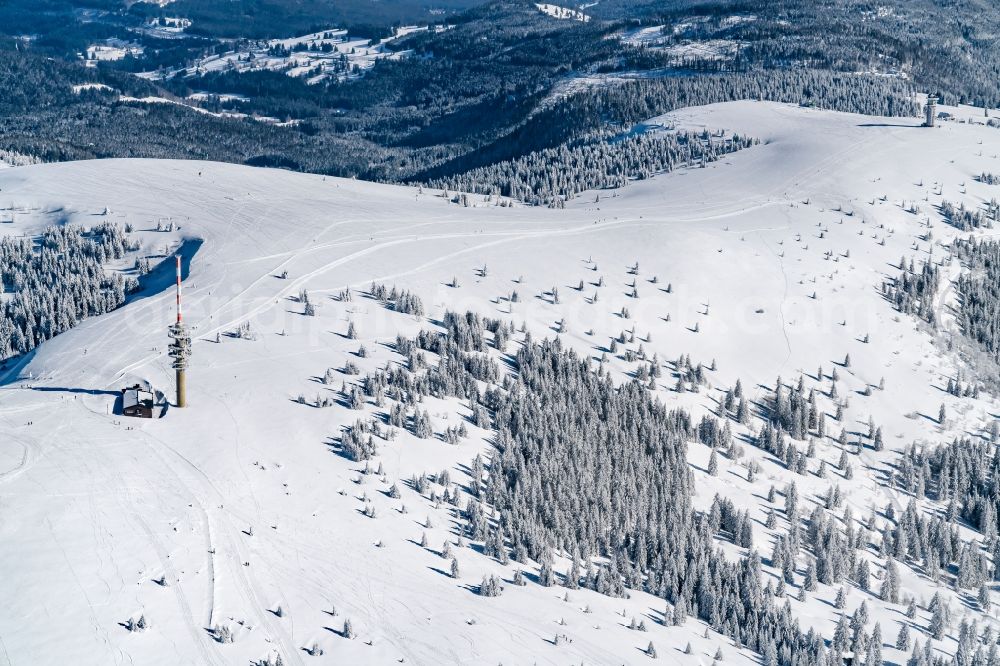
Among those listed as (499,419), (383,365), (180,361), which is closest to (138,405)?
(180,361)

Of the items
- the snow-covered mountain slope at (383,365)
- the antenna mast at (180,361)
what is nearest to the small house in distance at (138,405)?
the snow-covered mountain slope at (383,365)

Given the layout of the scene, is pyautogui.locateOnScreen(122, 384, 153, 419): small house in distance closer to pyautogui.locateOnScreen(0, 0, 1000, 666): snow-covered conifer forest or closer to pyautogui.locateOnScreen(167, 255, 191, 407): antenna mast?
pyautogui.locateOnScreen(0, 0, 1000, 666): snow-covered conifer forest

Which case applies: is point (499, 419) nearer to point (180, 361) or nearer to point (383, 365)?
point (383, 365)

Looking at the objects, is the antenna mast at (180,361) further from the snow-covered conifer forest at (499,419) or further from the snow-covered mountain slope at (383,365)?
the snow-covered mountain slope at (383,365)

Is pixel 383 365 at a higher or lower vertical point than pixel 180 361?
lower

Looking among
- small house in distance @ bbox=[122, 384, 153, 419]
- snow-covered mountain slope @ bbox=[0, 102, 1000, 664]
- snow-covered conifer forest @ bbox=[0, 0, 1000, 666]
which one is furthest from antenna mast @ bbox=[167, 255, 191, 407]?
Result: small house in distance @ bbox=[122, 384, 153, 419]

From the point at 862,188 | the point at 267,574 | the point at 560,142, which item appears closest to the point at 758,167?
the point at 862,188
